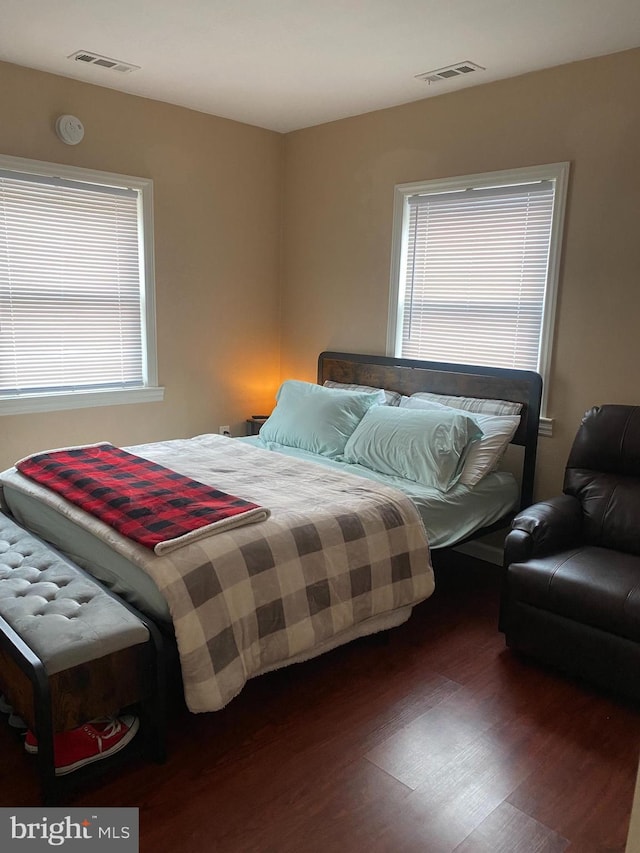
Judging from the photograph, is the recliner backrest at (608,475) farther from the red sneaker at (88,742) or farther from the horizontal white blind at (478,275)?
the red sneaker at (88,742)

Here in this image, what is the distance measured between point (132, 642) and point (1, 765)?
598 millimetres

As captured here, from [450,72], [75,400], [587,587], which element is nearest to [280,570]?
[587,587]

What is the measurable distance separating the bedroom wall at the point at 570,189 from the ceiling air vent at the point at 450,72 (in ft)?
0.69

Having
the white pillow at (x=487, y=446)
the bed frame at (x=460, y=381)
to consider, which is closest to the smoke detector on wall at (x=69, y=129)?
the bed frame at (x=460, y=381)

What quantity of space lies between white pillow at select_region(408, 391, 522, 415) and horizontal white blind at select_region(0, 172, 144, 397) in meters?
1.90

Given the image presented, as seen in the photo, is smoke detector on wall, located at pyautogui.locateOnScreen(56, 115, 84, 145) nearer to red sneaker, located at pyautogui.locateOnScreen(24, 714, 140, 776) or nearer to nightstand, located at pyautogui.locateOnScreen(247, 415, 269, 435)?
nightstand, located at pyautogui.locateOnScreen(247, 415, 269, 435)

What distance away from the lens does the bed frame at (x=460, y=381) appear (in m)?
3.44

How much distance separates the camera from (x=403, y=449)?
10.9 ft

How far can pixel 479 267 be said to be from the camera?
374 cm

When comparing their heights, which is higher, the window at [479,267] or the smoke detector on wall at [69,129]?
the smoke detector on wall at [69,129]

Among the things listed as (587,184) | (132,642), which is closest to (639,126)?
(587,184)

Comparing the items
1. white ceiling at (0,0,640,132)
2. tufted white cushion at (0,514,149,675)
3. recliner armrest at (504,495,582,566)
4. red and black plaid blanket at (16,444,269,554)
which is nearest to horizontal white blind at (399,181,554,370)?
white ceiling at (0,0,640,132)

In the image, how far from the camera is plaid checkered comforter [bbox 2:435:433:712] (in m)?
2.10

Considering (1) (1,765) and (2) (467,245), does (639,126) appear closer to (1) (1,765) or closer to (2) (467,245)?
(2) (467,245)
